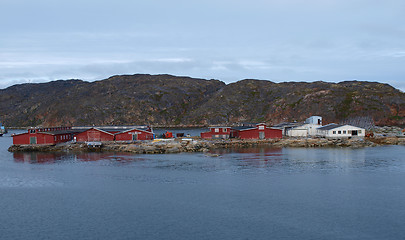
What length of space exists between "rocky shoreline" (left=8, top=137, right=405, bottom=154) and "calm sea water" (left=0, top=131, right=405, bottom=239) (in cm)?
1098

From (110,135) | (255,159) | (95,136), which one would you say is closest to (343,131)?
(255,159)

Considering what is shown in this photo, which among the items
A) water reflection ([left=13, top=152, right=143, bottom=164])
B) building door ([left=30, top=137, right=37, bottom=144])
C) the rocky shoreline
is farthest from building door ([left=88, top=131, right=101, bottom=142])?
building door ([left=30, top=137, right=37, bottom=144])

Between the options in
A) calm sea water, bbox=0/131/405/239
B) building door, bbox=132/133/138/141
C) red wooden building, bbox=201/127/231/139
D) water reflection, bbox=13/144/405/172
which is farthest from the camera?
red wooden building, bbox=201/127/231/139

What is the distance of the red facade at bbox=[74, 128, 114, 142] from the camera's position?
7612cm

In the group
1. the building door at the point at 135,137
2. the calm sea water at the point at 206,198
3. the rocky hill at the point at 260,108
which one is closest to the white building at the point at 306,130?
the calm sea water at the point at 206,198

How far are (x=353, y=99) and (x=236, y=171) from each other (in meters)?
124

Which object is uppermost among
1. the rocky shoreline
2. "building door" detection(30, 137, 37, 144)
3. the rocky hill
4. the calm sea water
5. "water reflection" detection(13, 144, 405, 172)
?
the rocky hill

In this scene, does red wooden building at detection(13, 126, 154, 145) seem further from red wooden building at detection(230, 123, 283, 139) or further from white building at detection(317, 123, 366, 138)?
white building at detection(317, 123, 366, 138)

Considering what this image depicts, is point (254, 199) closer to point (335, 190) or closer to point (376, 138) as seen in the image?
point (335, 190)

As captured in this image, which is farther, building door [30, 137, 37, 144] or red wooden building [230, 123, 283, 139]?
red wooden building [230, 123, 283, 139]

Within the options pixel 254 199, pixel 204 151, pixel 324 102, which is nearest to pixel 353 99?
pixel 324 102

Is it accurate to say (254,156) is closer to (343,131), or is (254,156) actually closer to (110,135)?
(343,131)

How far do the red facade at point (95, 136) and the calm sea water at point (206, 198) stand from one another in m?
18.8

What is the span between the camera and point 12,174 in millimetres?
48219
